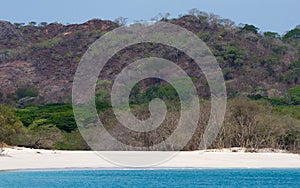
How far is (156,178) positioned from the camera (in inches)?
1014

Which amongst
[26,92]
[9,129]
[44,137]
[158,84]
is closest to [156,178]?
[9,129]

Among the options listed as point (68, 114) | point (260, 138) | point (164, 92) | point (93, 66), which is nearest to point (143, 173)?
point (260, 138)

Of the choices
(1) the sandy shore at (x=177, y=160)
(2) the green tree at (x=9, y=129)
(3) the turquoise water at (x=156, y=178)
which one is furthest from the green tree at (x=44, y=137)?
(3) the turquoise water at (x=156, y=178)

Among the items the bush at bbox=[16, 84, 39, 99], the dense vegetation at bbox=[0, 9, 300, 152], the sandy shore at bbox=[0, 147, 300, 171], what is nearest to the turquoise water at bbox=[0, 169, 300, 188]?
the sandy shore at bbox=[0, 147, 300, 171]

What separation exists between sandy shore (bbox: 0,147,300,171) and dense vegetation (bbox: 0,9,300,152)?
11.6 ft

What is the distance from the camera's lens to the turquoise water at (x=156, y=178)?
23469 mm

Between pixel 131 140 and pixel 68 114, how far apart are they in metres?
10.4

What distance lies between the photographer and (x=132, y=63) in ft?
251

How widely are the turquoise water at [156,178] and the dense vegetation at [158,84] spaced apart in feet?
30.5

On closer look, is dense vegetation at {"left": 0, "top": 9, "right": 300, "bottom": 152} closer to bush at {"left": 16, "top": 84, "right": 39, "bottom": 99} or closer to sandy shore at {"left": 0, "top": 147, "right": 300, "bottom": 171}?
bush at {"left": 16, "top": 84, "right": 39, "bottom": 99}

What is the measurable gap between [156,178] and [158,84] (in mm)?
47548

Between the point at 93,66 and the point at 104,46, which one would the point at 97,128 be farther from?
the point at 104,46

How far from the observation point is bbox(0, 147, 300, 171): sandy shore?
1162 inches

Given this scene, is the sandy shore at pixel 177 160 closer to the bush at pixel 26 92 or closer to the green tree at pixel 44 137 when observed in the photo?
the green tree at pixel 44 137
